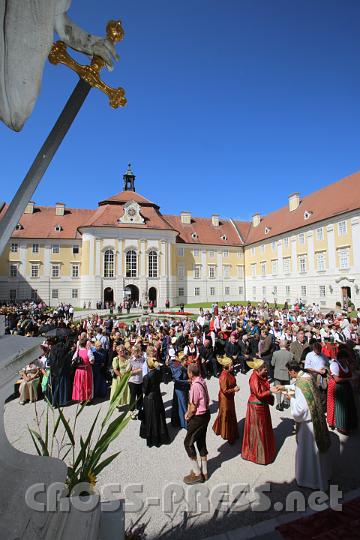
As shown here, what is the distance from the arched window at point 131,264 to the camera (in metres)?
40.8

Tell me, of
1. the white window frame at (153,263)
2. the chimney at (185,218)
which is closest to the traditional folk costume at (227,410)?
the white window frame at (153,263)

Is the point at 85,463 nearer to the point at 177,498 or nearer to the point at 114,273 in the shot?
the point at 177,498

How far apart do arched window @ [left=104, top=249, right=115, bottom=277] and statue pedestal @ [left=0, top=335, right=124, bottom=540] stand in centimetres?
3931

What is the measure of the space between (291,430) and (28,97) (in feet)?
24.2

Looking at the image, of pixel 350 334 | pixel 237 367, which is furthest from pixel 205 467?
pixel 350 334

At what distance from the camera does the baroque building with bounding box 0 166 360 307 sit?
35.3 metres

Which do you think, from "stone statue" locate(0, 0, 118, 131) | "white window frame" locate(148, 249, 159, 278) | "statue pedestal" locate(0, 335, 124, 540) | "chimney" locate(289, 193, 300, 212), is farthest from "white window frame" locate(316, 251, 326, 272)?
"stone statue" locate(0, 0, 118, 131)

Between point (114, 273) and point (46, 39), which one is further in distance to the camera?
point (114, 273)

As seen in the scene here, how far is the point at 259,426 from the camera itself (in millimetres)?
5168

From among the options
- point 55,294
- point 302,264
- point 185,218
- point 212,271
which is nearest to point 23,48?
point 302,264

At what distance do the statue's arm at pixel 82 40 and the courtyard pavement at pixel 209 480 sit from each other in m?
4.99

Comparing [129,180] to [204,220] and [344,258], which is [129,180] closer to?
[204,220]

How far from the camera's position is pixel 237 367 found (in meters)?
12.2

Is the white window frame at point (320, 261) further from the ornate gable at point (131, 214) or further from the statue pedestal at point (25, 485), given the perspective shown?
the statue pedestal at point (25, 485)
